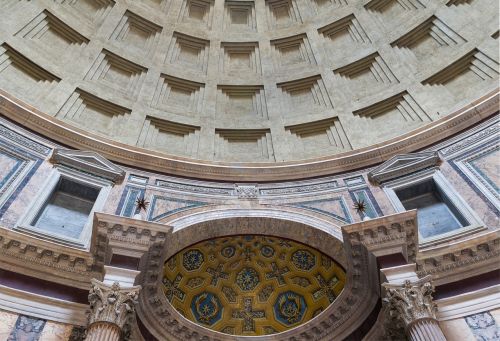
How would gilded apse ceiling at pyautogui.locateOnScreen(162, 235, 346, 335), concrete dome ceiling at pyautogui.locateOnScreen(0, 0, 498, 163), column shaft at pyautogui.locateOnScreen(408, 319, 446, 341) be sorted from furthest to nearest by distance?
concrete dome ceiling at pyautogui.locateOnScreen(0, 0, 498, 163) < gilded apse ceiling at pyautogui.locateOnScreen(162, 235, 346, 335) < column shaft at pyautogui.locateOnScreen(408, 319, 446, 341)

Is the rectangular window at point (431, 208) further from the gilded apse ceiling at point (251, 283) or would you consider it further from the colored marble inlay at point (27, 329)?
the colored marble inlay at point (27, 329)

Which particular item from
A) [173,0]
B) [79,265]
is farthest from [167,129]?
[79,265]

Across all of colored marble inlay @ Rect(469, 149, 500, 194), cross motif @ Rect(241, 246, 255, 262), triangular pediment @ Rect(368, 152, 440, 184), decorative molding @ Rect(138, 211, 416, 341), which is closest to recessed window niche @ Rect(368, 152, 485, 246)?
triangular pediment @ Rect(368, 152, 440, 184)

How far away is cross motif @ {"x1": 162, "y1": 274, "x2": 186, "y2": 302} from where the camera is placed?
1317cm

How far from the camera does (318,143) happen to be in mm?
19094

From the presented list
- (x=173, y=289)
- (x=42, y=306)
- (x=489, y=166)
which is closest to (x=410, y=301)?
(x=489, y=166)

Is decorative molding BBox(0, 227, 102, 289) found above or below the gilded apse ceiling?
below

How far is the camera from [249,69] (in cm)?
2212

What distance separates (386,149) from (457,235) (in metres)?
5.03

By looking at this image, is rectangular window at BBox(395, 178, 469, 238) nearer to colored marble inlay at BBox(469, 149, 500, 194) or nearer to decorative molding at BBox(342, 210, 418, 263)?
colored marble inlay at BBox(469, 149, 500, 194)

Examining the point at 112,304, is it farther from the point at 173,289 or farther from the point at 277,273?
the point at 277,273

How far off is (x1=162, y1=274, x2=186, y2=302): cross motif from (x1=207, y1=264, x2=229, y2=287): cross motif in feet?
3.44

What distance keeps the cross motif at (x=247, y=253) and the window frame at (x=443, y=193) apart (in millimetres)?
5031

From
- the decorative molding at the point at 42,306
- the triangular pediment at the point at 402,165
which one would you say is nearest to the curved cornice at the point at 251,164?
the triangular pediment at the point at 402,165
